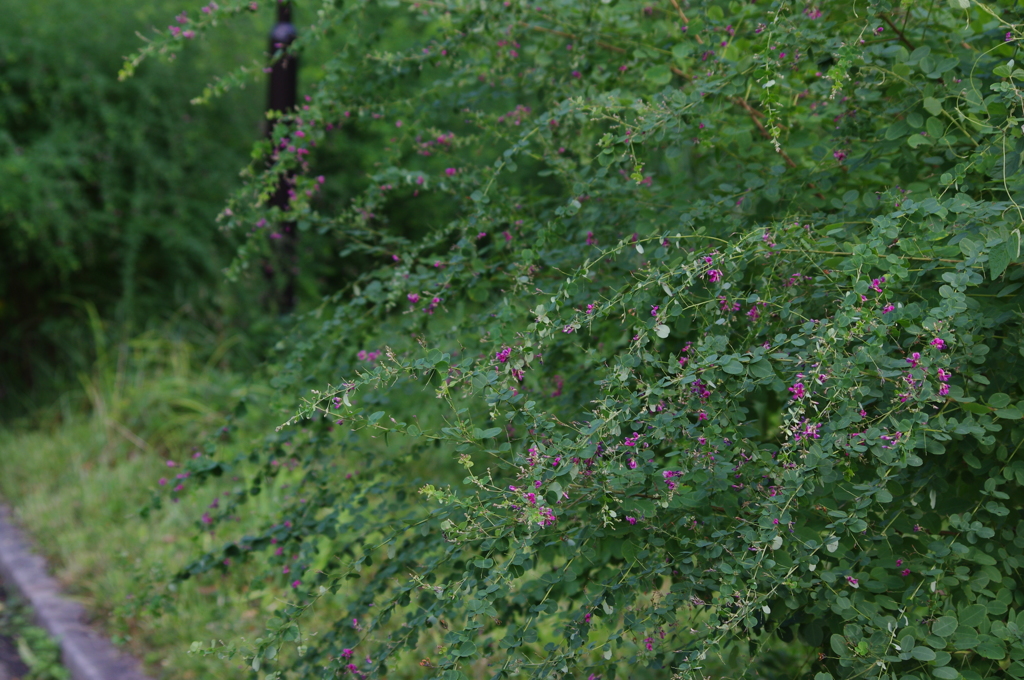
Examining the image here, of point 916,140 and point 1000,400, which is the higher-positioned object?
point 916,140

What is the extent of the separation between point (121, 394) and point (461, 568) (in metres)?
4.16

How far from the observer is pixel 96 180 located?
5.95 m

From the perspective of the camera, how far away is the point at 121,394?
17.6 feet

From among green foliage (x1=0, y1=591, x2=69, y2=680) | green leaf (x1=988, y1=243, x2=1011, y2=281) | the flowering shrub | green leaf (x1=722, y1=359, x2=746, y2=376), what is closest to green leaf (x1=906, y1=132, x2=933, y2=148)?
the flowering shrub

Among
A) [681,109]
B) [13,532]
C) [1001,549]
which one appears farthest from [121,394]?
[1001,549]

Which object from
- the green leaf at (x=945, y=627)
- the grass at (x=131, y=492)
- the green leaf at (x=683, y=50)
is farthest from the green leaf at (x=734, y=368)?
the grass at (x=131, y=492)

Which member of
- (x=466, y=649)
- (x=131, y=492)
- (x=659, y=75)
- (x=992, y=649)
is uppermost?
(x=659, y=75)

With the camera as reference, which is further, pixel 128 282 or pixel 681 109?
pixel 128 282

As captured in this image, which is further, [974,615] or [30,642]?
[30,642]

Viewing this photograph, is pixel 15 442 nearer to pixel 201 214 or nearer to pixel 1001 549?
pixel 201 214

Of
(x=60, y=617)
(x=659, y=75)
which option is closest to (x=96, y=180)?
(x=60, y=617)

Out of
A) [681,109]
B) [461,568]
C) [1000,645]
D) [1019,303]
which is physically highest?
[681,109]

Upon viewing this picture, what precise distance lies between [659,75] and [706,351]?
801 millimetres

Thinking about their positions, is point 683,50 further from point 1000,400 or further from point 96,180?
point 96,180
